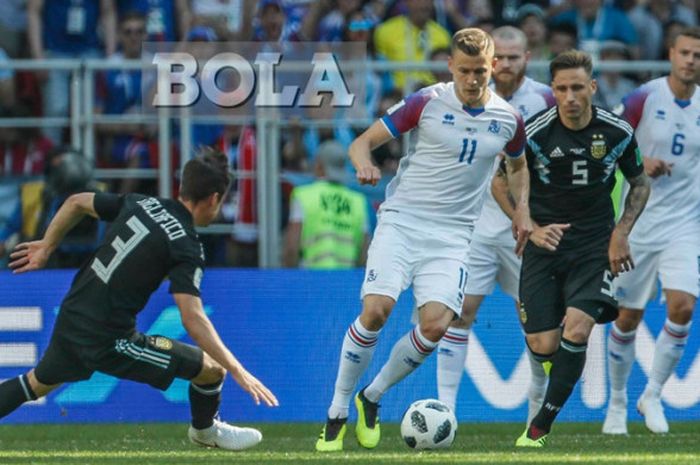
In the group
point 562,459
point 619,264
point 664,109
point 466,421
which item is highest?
point 664,109

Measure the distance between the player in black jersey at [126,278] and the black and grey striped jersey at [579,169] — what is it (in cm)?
229

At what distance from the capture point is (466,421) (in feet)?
41.3

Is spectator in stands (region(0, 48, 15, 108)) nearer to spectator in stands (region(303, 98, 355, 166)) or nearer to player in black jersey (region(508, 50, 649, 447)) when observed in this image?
spectator in stands (region(303, 98, 355, 166))

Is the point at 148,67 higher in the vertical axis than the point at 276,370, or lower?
higher

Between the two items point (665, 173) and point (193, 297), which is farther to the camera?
point (665, 173)

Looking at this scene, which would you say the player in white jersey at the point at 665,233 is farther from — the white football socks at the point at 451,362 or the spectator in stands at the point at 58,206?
the spectator in stands at the point at 58,206

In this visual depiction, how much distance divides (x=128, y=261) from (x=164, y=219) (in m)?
0.32

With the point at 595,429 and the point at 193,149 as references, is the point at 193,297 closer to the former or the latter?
the point at 595,429

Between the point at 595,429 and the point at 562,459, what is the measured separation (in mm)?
3097

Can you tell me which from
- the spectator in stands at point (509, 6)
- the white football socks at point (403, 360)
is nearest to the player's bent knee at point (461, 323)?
the white football socks at point (403, 360)

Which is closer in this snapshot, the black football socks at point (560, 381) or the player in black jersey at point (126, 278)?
the player in black jersey at point (126, 278)

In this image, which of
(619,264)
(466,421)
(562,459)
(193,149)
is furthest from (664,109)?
(193,149)

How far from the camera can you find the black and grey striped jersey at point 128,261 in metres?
9.27

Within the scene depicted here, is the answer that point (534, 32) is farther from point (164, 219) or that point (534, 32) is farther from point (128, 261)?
point (128, 261)
